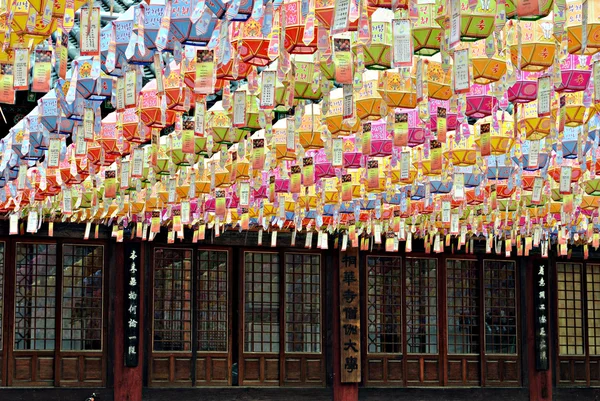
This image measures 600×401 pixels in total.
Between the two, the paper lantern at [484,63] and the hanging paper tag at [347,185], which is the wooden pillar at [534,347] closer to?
the hanging paper tag at [347,185]

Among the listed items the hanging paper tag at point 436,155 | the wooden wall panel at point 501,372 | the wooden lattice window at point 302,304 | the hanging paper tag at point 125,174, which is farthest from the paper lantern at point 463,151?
the wooden wall panel at point 501,372

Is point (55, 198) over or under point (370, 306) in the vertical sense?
over

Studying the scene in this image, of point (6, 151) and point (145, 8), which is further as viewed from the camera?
point (6, 151)

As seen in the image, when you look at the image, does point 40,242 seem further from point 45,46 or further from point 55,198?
point 45,46

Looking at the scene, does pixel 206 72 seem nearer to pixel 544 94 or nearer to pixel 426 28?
pixel 426 28

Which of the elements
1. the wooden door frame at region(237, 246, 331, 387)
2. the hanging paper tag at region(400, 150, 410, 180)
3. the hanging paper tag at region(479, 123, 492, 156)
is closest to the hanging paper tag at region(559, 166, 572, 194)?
the hanging paper tag at region(479, 123, 492, 156)

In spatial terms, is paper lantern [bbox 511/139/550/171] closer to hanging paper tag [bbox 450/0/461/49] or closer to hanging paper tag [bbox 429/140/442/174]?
hanging paper tag [bbox 429/140/442/174]

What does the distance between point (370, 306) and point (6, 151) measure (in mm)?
10265

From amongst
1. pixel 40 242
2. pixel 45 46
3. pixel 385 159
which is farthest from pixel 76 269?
pixel 45 46

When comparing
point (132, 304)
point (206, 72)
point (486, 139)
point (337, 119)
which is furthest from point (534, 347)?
point (206, 72)

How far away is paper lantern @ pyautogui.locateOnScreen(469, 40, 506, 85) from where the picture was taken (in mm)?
8062

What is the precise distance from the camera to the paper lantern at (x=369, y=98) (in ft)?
30.3

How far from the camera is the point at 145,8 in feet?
24.7

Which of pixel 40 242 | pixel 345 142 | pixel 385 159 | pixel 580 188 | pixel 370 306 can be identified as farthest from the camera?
pixel 370 306
